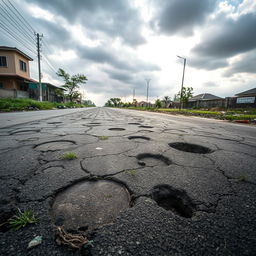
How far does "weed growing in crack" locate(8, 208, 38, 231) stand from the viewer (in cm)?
69

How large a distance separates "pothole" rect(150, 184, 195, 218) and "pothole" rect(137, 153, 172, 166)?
0.46 m

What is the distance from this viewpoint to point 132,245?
1.98ft

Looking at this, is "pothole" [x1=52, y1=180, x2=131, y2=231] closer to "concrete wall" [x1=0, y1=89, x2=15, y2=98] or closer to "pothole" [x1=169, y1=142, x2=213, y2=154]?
"pothole" [x1=169, y1=142, x2=213, y2=154]

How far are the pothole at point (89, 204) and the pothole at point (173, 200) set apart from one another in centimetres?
24

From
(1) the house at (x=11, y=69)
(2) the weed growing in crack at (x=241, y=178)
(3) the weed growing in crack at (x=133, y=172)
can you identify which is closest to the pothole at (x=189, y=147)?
(2) the weed growing in crack at (x=241, y=178)

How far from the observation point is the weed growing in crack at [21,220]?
0.69m

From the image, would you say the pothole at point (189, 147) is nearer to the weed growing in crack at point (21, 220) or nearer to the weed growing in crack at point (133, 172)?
the weed growing in crack at point (133, 172)

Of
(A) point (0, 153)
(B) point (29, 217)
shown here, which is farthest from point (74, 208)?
(A) point (0, 153)

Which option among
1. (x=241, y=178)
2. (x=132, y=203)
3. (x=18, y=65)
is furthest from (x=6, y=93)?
(x=241, y=178)

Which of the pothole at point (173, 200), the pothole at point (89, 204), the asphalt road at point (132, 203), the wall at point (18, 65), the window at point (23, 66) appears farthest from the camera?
the window at point (23, 66)

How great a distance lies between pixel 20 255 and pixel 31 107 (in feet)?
51.6

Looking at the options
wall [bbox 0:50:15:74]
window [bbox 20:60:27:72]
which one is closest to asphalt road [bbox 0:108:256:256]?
wall [bbox 0:50:15:74]

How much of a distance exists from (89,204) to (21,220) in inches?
14.4

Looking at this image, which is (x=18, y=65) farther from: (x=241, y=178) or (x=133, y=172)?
(x=241, y=178)
